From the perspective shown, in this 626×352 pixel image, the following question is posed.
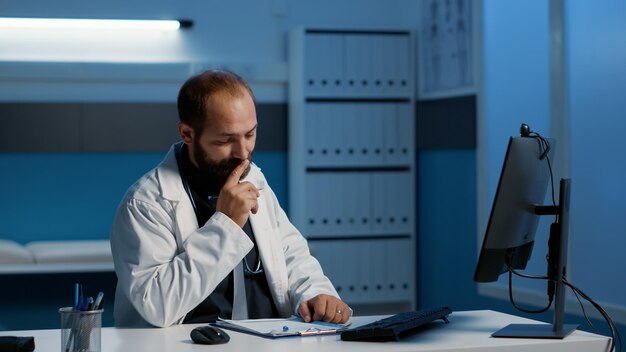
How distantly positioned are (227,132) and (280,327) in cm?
54

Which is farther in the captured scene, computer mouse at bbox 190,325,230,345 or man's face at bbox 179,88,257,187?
man's face at bbox 179,88,257,187

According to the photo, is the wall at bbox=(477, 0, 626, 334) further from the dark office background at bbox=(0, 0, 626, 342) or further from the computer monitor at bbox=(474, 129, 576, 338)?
the computer monitor at bbox=(474, 129, 576, 338)

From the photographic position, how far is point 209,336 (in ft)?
6.77

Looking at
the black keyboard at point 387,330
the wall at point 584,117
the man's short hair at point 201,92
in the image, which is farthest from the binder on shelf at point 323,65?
the black keyboard at point 387,330

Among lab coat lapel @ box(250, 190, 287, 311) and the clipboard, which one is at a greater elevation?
lab coat lapel @ box(250, 190, 287, 311)

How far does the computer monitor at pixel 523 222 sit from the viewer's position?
2094 millimetres

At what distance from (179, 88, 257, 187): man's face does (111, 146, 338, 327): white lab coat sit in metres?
0.11

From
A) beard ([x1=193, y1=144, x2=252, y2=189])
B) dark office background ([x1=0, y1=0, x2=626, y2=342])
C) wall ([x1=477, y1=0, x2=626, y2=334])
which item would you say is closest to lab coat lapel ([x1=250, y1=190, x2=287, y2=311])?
beard ([x1=193, y1=144, x2=252, y2=189])

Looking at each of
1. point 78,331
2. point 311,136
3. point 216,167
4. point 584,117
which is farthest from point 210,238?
point 311,136

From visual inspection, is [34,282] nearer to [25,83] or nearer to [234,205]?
[25,83]

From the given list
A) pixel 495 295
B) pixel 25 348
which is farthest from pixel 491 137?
pixel 25 348

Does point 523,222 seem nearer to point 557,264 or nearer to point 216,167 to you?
point 557,264

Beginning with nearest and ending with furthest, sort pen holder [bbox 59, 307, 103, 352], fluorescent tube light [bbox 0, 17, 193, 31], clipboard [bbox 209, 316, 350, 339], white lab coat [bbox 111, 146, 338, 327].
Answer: pen holder [bbox 59, 307, 103, 352] < clipboard [bbox 209, 316, 350, 339] < white lab coat [bbox 111, 146, 338, 327] < fluorescent tube light [bbox 0, 17, 193, 31]

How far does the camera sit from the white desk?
2.03 metres
